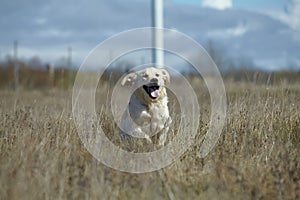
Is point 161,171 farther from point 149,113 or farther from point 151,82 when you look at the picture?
point 151,82

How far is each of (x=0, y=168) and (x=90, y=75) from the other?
445 centimetres

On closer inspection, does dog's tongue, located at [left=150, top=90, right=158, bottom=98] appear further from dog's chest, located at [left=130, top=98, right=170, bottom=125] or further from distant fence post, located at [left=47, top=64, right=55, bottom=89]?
distant fence post, located at [left=47, top=64, right=55, bottom=89]

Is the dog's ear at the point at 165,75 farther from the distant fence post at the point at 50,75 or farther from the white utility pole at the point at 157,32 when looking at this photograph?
the distant fence post at the point at 50,75

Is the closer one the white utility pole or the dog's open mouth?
the white utility pole

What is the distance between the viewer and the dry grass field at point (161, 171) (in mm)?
4094

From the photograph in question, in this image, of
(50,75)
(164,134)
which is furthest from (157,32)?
(50,75)

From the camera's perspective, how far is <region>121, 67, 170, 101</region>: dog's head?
22.4ft

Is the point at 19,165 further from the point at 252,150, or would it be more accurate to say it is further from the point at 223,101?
the point at 223,101

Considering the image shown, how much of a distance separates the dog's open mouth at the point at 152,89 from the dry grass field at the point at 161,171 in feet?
2.74

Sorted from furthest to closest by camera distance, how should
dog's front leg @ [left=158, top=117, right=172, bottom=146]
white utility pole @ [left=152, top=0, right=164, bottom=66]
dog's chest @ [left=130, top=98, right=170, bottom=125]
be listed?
dog's chest @ [left=130, top=98, right=170, bottom=125] → dog's front leg @ [left=158, top=117, right=172, bottom=146] → white utility pole @ [left=152, top=0, right=164, bottom=66]

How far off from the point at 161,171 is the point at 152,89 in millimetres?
2386

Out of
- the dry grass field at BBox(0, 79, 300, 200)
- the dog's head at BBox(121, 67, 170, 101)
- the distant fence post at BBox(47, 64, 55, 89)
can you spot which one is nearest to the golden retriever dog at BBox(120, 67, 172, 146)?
the dog's head at BBox(121, 67, 170, 101)

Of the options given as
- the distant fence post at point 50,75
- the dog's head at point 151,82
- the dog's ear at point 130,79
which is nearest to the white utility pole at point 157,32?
the dog's head at point 151,82

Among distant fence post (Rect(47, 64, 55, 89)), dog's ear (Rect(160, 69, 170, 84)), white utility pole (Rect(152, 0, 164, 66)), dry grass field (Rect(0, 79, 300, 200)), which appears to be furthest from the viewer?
distant fence post (Rect(47, 64, 55, 89))
